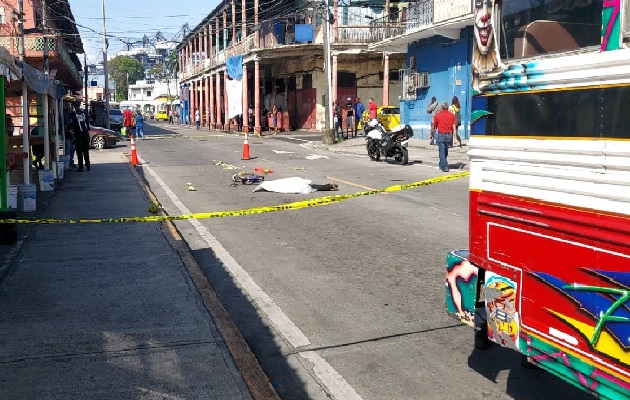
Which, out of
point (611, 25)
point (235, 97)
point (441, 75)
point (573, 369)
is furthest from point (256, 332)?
point (235, 97)

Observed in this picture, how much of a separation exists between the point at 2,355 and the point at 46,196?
988 cm

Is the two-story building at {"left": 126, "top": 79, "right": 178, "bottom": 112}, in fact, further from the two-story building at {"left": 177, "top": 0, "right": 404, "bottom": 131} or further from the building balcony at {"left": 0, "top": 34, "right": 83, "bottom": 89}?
the building balcony at {"left": 0, "top": 34, "right": 83, "bottom": 89}

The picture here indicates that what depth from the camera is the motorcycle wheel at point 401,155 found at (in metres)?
20.5

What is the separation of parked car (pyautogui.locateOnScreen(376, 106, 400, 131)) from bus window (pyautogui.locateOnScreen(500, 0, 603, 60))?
29751 millimetres

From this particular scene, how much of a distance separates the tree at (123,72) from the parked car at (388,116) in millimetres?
123980

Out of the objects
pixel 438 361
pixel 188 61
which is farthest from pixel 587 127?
pixel 188 61

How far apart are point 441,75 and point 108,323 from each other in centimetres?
2534

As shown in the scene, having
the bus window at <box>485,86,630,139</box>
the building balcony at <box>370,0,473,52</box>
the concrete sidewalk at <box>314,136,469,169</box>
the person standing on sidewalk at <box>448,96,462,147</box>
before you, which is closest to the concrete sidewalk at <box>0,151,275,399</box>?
the bus window at <box>485,86,630,139</box>

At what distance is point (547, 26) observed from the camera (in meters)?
3.73

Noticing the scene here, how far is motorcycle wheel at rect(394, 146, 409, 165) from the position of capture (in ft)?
67.2

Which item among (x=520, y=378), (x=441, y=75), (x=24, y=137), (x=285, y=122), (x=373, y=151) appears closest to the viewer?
(x=520, y=378)

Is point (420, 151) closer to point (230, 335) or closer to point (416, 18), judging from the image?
point (416, 18)

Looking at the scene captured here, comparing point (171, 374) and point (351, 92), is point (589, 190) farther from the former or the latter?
point (351, 92)


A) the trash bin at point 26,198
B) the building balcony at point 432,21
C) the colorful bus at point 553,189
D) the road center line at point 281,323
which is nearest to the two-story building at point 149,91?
the building balcony at point 432,21
